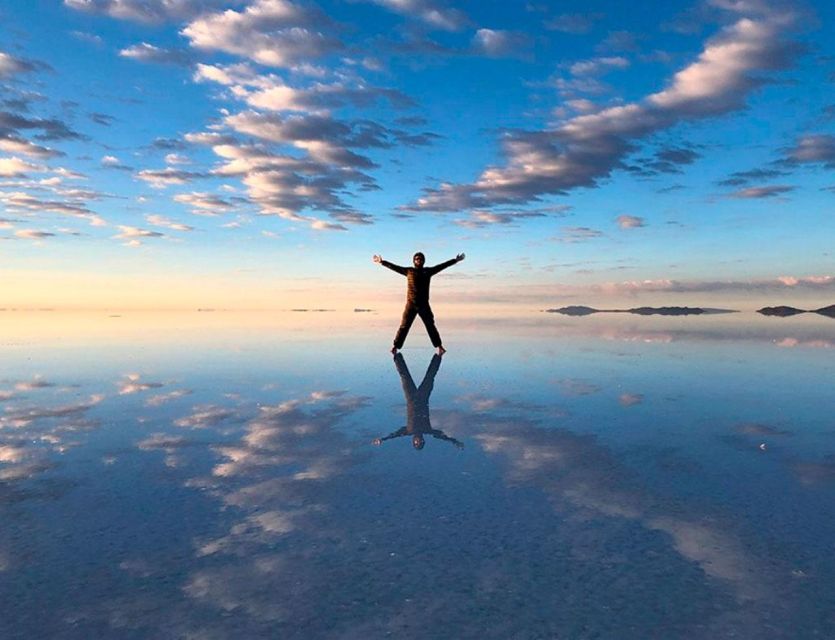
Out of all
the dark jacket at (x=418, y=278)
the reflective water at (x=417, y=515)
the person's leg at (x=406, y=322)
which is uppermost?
the dark jacket at (x=418, y=278)

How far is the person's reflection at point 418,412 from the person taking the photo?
6.82 m

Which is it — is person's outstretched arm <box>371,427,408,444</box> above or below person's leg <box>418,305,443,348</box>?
below

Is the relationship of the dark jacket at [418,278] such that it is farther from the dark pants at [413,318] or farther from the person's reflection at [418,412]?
the person's reflection at [418,412]

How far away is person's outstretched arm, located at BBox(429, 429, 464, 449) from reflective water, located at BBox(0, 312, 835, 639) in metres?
0.05

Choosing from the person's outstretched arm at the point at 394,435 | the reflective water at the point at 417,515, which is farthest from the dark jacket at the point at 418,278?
the person's outstretched arm at the point at 394,435

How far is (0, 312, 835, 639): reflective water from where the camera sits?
119 inches

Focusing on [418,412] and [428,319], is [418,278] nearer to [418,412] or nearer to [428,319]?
[428,319]

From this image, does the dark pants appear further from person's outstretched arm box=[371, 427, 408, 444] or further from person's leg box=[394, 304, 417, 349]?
person's outstretched arm box=[371, 427, 408, 444]

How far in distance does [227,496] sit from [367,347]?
14.9 metres

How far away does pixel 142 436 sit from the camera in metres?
6.94

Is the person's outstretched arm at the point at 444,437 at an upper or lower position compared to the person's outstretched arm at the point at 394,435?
lower

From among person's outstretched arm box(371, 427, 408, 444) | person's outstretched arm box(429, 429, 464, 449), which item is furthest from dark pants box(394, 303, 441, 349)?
person's outstretched arm box(429, 429, 464, 449)

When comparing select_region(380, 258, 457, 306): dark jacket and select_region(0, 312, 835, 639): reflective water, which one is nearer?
select_region(0, 312, 835, 639): reflective water

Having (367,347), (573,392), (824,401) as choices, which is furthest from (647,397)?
(367,347)
